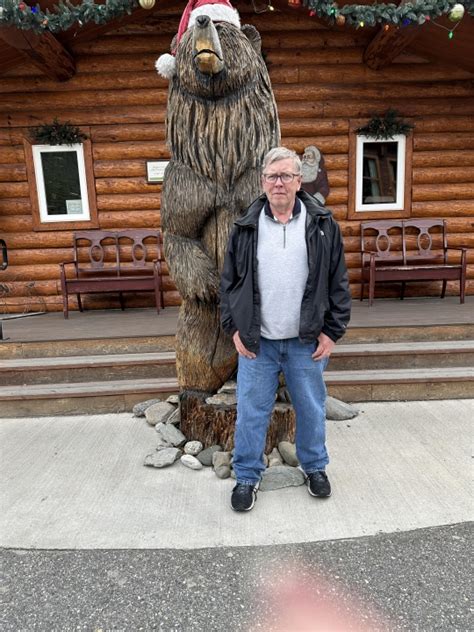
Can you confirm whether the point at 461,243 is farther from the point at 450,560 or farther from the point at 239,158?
the point at 450,560

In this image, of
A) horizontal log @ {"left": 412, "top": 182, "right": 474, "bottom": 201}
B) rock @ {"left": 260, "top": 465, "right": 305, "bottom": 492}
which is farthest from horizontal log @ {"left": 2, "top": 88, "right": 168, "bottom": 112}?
rock @ {"left": 260, "top": 465, "right": 305, "bottom": 492}

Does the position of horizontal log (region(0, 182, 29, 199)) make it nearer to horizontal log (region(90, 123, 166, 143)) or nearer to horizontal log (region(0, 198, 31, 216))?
horizontal log (region(0, 198, 31, 216))

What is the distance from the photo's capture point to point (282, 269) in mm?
2045

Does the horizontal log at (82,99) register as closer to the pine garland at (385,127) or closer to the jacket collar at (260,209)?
the pine garland at (385,127)

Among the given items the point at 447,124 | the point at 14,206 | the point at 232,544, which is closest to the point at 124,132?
the point at 14,206

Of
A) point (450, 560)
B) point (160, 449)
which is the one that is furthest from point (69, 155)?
point (450, 560)

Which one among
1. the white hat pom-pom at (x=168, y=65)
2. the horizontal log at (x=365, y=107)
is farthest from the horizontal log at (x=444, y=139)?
the white hat pom-pom at (x=168, y=65)

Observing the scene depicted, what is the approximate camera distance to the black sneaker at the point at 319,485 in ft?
7.62

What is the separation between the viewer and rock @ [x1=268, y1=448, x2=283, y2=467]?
263 cm

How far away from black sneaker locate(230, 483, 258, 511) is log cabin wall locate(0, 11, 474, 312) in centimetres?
352

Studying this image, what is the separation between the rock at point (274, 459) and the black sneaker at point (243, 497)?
33cm

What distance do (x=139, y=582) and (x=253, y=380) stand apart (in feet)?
3.07

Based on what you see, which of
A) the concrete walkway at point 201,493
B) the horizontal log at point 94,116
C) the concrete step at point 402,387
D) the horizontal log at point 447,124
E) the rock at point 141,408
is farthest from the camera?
the horizontal log at point 447,124

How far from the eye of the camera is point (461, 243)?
5637 millimetres
